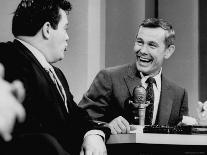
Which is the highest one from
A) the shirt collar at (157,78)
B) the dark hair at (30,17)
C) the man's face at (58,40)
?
the dark hair at (30,17)

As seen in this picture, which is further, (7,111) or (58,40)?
(58,40)

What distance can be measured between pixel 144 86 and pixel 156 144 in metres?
0.98

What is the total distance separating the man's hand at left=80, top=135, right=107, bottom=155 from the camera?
55.1 inches

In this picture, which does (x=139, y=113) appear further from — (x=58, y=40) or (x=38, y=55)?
(x=38, y=55)

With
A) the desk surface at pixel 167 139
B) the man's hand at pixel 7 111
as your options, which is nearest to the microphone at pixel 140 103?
the desk surface at pixel 167 139

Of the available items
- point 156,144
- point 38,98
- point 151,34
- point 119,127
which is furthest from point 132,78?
point 38,98

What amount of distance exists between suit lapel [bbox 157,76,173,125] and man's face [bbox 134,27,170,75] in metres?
0.16

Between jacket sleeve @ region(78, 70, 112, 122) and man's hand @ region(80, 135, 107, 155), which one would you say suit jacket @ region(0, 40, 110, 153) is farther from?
jacket sleeve @ region(78, 70, 112, 122)

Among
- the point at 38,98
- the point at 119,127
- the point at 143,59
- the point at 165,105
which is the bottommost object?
the point at 165,105

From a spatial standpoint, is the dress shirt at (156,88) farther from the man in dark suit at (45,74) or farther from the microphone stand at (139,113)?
the man in dark suit at (45,74)

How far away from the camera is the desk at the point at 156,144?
164cm

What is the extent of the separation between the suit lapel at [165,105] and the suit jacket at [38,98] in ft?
3.82

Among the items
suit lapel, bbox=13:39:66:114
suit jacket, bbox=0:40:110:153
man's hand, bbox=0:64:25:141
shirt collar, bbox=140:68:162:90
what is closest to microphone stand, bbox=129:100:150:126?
shirt collar, bbox=140:68:162:90

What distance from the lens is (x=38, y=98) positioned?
122cm
